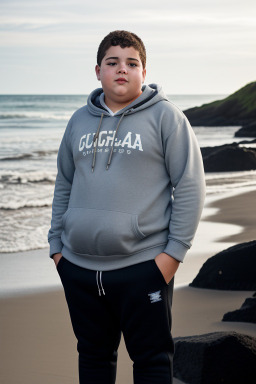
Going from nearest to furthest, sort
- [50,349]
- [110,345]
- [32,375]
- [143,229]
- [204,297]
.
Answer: [143,229] → [110,345] → [32,375] → [50,349] → [204,297]

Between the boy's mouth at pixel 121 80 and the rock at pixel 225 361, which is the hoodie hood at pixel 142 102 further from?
the rock at pixel 225 361

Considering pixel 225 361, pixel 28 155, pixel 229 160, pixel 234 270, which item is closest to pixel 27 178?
pixel 229 160

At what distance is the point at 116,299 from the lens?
9.02 ft

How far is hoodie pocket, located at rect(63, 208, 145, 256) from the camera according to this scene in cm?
267

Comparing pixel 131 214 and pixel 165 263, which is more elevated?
pixel 131 214

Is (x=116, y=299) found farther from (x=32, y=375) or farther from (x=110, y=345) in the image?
(x=32, y=375)

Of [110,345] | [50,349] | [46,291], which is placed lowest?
[46,291]

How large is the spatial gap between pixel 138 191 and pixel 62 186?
1.77 feet

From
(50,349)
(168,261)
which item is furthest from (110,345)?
(50,349)

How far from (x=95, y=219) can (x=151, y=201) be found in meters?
0.24

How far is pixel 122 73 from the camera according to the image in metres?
2.80

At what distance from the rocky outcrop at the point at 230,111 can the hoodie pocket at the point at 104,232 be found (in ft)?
157

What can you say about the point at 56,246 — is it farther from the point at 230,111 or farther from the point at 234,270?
the point at 230,111

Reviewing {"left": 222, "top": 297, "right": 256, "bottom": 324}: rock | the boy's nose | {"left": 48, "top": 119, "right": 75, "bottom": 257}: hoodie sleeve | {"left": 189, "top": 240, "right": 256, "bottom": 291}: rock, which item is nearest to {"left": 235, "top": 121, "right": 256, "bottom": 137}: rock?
{"left": 189, "top": 240, "right": 256, "bottom": 291}: rock
